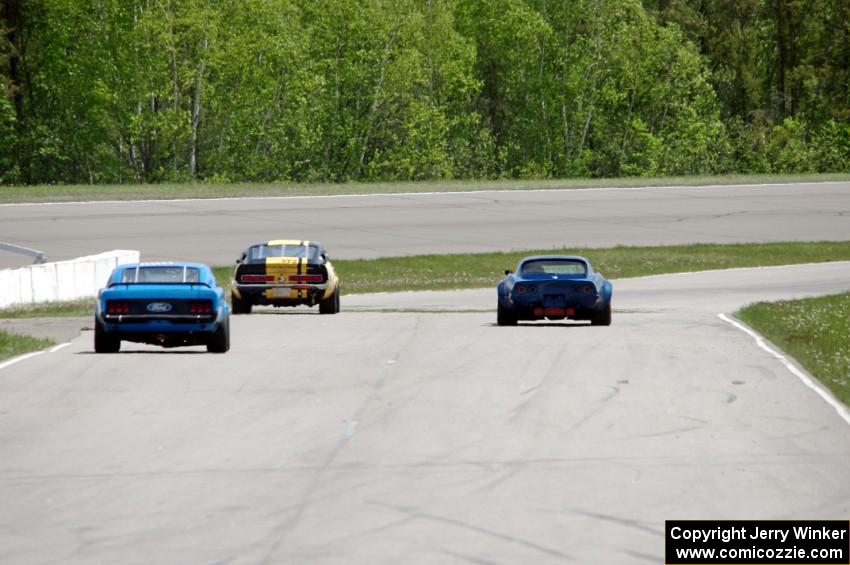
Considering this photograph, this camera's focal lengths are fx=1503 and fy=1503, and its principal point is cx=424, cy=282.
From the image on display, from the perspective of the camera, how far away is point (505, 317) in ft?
83.7

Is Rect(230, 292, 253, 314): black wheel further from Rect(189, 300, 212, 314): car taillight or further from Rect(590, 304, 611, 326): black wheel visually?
Rect(189, 300, 212, 314): car taillight

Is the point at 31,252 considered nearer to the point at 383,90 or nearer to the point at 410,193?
the point at 410,193

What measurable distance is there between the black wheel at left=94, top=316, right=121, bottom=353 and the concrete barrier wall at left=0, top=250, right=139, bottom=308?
11.2 meters

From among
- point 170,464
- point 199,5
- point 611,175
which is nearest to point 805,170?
point 611,175

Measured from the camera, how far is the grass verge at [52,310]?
95.2ft

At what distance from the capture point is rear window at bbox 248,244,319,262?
28.0 meters

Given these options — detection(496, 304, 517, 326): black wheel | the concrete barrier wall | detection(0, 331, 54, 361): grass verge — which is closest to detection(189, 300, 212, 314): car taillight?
detection(0, 331, 54, 361): grass verge

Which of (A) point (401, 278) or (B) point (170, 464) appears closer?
(B) point (170, 464)

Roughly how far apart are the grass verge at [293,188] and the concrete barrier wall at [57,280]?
2231cm

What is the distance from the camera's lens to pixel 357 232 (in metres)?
49.8

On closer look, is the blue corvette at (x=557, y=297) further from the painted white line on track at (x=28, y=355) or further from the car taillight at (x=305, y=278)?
the painted white line on track at (x=28, y=355)

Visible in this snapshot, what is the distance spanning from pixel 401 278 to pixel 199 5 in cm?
3584

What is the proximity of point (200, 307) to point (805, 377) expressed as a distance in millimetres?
7695

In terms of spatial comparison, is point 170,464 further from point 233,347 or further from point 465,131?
point 465,131
